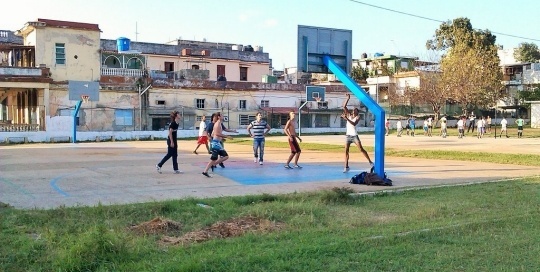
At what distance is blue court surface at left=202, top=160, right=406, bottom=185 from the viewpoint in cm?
1343

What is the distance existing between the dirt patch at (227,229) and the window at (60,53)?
38034 mm

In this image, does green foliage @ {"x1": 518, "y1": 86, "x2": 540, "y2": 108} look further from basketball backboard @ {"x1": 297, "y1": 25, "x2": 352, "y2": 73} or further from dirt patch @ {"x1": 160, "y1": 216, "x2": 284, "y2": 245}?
dirt patch @ {"x1": 160, "y1": 216, "x2": 284, "y2": 245}

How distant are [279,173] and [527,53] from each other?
67014 mm

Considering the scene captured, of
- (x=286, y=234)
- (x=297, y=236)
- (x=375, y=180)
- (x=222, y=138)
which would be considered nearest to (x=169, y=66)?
(x=222, y=138)

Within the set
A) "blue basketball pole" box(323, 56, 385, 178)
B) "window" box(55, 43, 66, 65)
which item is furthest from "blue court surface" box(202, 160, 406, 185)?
"window" box(55, 43, 66, 65)

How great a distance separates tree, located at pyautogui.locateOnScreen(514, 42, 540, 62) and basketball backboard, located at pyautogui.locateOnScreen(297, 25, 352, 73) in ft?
212

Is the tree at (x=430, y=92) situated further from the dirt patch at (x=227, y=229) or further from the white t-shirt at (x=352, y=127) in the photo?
the dirt patch at (x=227, y=229)

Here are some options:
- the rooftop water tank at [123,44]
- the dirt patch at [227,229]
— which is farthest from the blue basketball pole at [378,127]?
the rooftop water tank at [123,44]

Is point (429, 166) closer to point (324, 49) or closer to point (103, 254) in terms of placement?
point (324, 49)

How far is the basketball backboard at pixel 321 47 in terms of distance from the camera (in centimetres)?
1441

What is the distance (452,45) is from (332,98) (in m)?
21.2

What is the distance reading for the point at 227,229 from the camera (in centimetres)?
705

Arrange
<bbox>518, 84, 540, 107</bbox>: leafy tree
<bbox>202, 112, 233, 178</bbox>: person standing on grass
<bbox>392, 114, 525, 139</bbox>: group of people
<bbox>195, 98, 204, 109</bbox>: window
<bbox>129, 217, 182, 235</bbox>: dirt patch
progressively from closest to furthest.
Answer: <bbox>129, 217, 182, 235</bbox>: dirt patch
<bbox>202, 112, 233, 178</bbox>: person standing on grass
<bbox>392, 114, 525, 139</bbox>: group of people
<bbox>195, 98, 204, 109</bbox>: window
<bbox>518, 84, 540, 107</bbox>: leafy tree

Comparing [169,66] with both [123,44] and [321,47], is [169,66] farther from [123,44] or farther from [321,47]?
[321,47]
